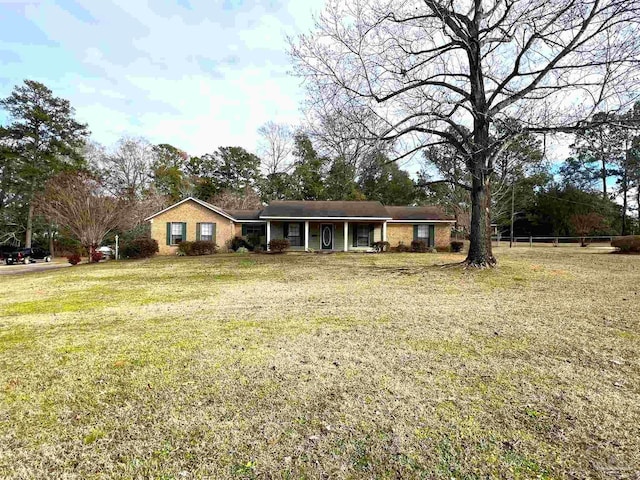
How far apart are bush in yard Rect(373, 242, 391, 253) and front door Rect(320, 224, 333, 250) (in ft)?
10.0

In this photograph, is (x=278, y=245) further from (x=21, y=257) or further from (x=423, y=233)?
(x=21, y=257)

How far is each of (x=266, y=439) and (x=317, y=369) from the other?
4.20 ft

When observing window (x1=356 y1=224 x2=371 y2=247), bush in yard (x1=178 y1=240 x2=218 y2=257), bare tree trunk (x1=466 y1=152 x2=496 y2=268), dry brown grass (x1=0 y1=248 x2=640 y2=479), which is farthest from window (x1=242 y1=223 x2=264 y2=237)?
dry brown grass (x1=0 y1=248 x2=640 y2=479)

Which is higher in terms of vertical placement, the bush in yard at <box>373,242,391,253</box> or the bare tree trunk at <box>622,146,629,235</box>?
the bare tree trunk at <box>622,146,629,235</box>

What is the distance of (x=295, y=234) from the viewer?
23.6 m

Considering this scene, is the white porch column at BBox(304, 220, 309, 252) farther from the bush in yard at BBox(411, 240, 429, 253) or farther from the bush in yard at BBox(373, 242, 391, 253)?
the bush in yard at BBox(411, 240, 429, 253)

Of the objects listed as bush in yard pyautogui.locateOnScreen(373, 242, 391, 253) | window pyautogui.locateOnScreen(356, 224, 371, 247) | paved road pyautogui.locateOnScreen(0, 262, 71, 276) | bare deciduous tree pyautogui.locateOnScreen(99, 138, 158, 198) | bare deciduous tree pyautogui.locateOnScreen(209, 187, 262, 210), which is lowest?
paved road pyautogui.locateOnScreen(0, 262, 71, 276)

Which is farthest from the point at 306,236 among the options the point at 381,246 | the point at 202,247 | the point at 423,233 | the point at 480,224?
the point at 480,224

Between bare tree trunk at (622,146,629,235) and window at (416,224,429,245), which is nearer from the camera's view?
window at (416,224,429,245)

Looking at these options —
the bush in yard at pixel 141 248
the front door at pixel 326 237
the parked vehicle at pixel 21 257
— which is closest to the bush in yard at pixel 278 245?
the front door at pixel 326 237

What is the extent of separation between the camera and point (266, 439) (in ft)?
8.14

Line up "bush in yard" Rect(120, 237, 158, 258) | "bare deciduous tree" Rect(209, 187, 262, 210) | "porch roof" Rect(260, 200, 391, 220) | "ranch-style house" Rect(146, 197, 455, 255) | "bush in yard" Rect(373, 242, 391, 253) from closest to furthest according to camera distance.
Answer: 1. "bush in yard" Rect(120, 237, 158, 258)
2. "porch roof" Rect(260, 200, 391, 220)
3. "bush in yard" Rect(373, 242, 391, 253)
4. "ranch-style house" Rect(146, 197, 455, 255)
5. "bare deciduous tree" Rect(209, 187, 262, 210)

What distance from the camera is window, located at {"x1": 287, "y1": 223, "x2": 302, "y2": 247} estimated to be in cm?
2358

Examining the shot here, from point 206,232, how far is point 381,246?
11.7m
